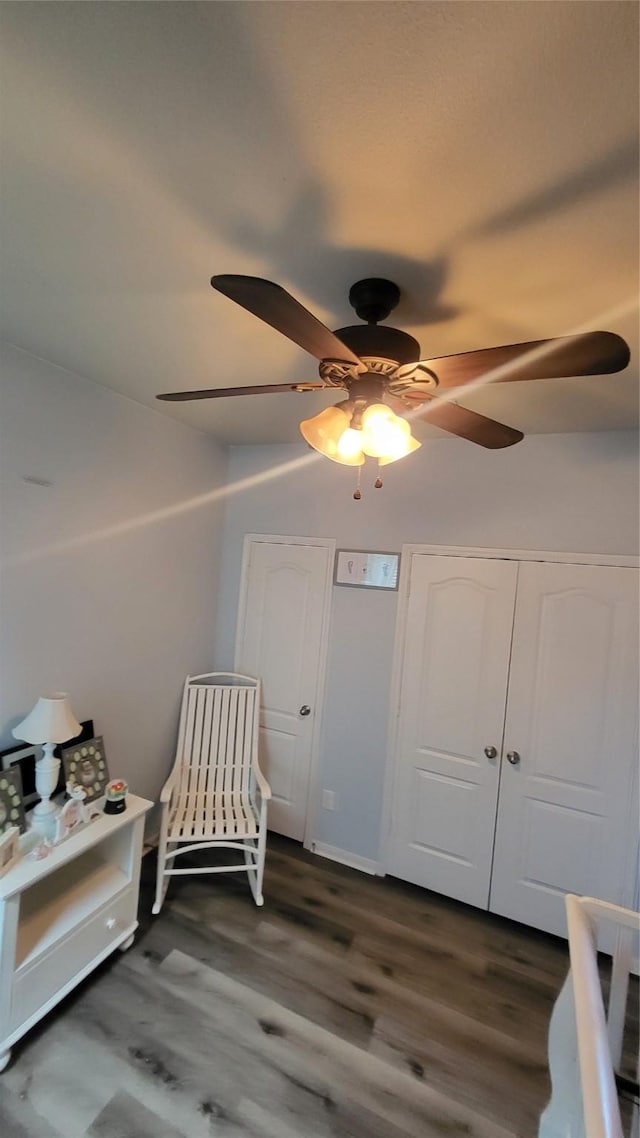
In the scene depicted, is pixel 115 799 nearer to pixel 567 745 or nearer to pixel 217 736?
pixel 217 736

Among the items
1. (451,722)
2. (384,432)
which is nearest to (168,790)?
(451,722)

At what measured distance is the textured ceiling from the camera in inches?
28.3

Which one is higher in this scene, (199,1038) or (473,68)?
(473,68)

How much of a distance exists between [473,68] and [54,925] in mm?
2700

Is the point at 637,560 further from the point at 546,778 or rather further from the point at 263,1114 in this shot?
the point at 263,1114

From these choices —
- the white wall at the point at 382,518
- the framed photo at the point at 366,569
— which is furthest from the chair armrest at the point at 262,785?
the framed photo at the point at 366,569

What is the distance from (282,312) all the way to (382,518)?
202cm

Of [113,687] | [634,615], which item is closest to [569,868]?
[634,615]

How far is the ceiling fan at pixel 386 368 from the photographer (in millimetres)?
957

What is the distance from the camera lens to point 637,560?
91.4 inches

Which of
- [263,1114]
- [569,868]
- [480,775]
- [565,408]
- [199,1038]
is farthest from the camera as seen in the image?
[480,775]

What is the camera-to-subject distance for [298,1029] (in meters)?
1.91

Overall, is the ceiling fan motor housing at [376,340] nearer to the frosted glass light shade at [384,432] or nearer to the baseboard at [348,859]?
the frosted glass light shade at [384,432]

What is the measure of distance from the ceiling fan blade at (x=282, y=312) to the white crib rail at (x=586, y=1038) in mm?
1393
